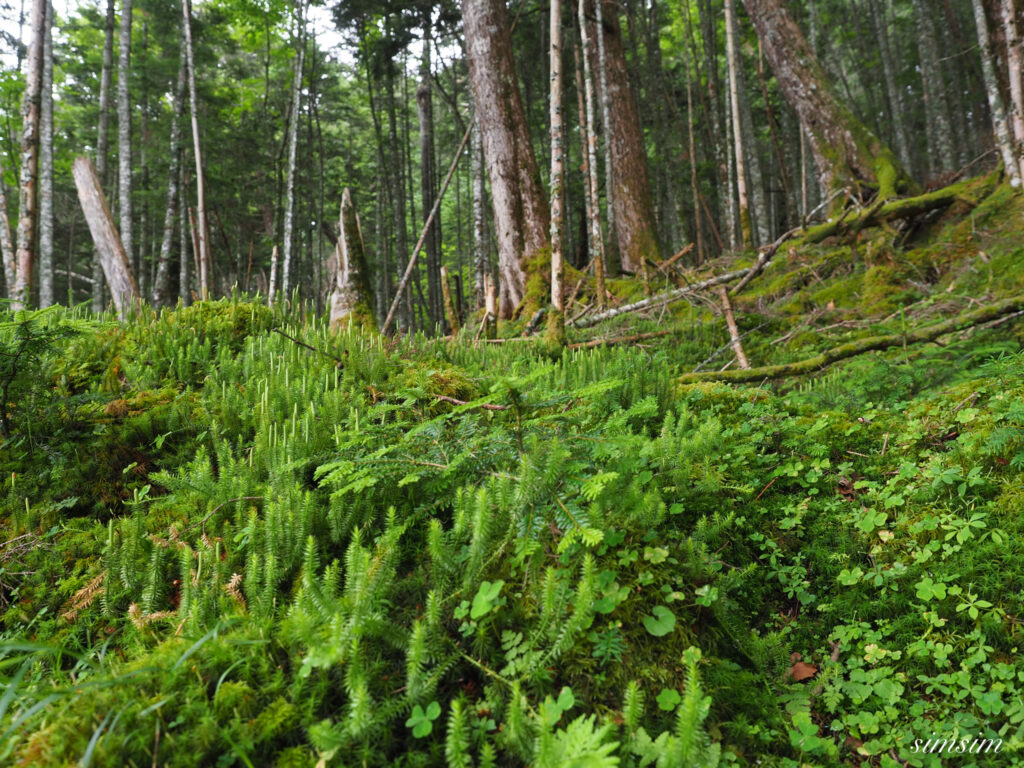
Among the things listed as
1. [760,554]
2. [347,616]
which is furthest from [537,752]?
[760,554]

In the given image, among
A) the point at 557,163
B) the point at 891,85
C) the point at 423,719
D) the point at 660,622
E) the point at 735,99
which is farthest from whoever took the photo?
the point at 891,85

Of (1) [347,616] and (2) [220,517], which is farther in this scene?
(2) [220,517]

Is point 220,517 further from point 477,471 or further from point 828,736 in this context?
point 828,736

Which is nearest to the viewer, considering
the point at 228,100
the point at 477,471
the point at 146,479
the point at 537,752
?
the point at 537,752

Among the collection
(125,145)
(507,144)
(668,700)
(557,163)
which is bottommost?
(668,700)

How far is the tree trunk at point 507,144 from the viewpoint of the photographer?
8.85 metres

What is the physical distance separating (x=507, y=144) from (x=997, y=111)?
6458mm

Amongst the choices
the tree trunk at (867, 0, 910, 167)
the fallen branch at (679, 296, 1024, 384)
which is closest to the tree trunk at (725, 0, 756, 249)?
the fallen branch at (679, 296, 1024, 384)

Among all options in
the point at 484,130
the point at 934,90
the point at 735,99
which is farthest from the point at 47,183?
the point at 934,90

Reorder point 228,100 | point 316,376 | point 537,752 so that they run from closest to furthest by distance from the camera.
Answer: point 537,752 < point 316,376 < point 228,100

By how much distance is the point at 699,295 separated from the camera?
6.57 meters

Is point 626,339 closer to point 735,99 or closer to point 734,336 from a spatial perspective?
point 734,336

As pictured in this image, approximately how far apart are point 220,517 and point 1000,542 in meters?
3.04

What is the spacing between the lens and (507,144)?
892 centimetres
